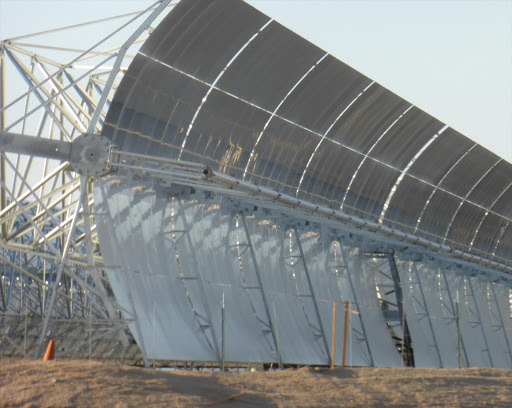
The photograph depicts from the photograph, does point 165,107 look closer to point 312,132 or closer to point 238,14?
point 238,14

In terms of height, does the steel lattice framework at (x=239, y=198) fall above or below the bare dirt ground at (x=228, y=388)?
above

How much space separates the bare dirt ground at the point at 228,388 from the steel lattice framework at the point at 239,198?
6.53 meters

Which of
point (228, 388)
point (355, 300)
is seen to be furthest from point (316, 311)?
point (228, 388)

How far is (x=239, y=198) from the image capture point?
29.9 metres

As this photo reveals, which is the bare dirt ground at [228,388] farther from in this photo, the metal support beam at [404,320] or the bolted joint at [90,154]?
the metal support beam at [404,320]

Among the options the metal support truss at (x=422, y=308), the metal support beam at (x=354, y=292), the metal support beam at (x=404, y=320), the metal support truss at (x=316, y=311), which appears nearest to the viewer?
the metal support truss at (x=316, y=311)

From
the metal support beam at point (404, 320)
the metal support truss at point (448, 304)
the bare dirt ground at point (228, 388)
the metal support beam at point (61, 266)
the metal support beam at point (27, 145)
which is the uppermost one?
the metal support truss at point (448, 304)

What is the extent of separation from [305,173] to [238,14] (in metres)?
9.86

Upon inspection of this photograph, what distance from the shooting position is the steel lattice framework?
75.6 feet

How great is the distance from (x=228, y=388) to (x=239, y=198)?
16.0m

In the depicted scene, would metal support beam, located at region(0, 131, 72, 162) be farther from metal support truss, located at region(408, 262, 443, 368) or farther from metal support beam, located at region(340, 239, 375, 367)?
metal support truss, located at region(408, 262, 443, 368)

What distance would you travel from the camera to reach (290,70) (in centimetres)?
2770

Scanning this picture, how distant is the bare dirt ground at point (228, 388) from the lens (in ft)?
40.7

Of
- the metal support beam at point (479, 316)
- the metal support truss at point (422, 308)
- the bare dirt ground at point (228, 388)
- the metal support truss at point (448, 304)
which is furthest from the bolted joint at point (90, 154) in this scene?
the metal support beam at point (479, 316)
